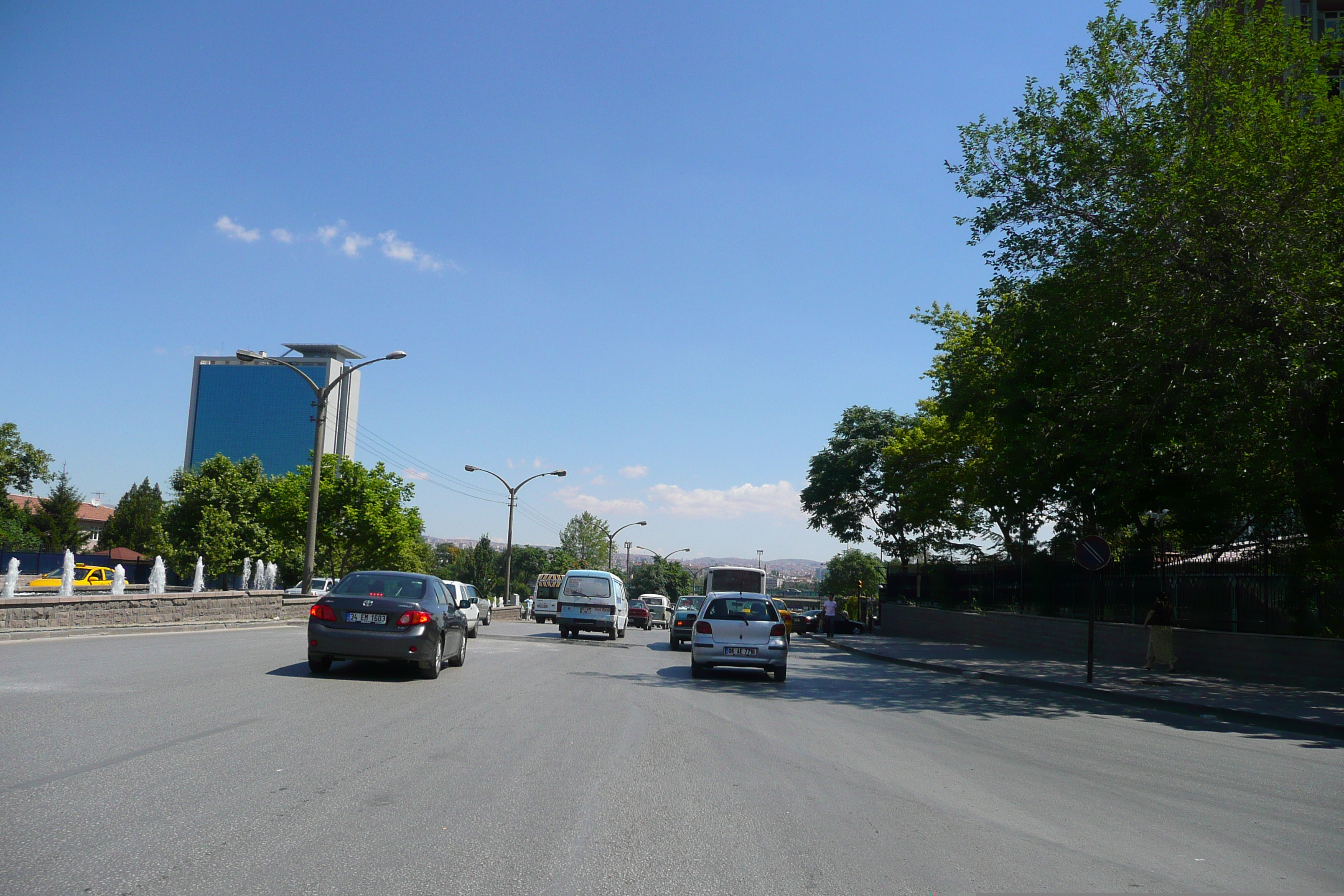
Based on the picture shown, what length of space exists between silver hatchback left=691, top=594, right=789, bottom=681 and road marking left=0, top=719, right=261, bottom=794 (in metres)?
9.02

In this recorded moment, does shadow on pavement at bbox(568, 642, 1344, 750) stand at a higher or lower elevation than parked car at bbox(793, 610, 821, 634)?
higher

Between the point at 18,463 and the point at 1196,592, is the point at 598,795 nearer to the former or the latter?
the point at 1196,592

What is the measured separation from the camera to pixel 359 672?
44.3 ft

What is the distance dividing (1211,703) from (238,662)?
14.6m

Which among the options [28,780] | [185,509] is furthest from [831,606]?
[185,509]

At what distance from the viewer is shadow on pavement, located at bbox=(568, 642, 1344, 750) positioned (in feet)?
42.3

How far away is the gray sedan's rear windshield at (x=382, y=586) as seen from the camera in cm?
1268

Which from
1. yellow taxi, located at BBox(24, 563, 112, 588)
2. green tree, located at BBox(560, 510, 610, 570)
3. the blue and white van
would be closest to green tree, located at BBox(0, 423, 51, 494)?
yellow taxi, located at BBox(24, 563, 112, 588)

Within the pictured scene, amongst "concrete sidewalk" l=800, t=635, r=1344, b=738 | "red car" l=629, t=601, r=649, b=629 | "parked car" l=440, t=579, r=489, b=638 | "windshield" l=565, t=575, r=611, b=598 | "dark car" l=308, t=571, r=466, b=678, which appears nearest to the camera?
"dark car" l=308, t=571, r=466, b=678

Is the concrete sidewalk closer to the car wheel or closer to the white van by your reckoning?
the car wheel

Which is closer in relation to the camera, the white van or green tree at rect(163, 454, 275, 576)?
the white van

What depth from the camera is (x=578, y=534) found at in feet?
416

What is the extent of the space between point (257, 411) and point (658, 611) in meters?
119

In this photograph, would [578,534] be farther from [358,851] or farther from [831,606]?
[358,851]
